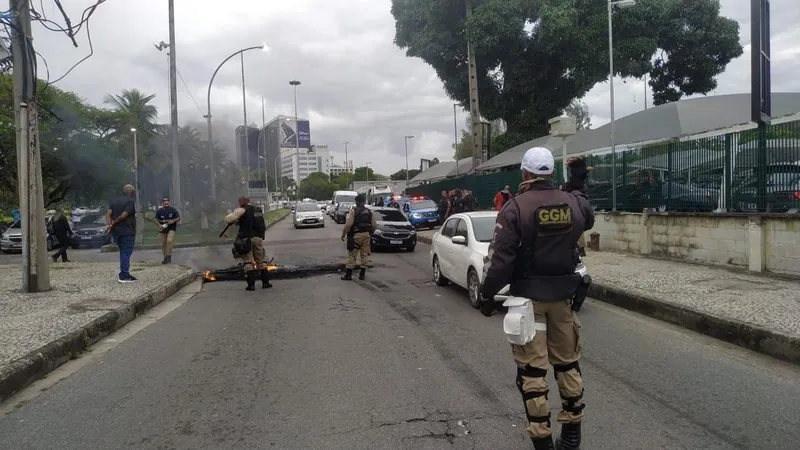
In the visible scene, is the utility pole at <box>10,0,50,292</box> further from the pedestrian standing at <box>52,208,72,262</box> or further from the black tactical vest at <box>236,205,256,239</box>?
the pedestrian standing at <box>52,208,72,262</box>

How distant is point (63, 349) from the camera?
6.41m

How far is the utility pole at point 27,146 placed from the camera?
966 cm

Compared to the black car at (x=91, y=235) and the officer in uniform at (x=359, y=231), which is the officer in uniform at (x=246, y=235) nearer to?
the officer in uniform at (x=359, y=231)

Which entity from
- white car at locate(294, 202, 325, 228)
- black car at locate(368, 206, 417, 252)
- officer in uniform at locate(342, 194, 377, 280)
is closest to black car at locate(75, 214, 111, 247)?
white car at locate(294, 202, 325, 228)

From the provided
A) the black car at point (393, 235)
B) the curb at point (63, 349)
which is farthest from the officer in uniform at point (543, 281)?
the black car at point (393, 235)

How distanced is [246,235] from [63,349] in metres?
4.71

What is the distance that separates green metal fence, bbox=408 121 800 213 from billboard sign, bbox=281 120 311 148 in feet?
193

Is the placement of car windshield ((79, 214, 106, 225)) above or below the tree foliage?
below

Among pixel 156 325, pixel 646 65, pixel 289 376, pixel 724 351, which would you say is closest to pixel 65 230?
pixel 156 325

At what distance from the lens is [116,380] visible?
5.62 m

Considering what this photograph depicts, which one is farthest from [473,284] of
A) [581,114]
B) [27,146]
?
[581,114]

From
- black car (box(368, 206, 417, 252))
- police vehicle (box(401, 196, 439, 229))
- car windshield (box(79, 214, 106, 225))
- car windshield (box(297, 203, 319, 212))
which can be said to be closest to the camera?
black car (box(368, 206, 417, 252))

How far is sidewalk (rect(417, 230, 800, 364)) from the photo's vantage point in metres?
6.37

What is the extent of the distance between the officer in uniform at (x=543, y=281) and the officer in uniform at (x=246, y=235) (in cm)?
789
